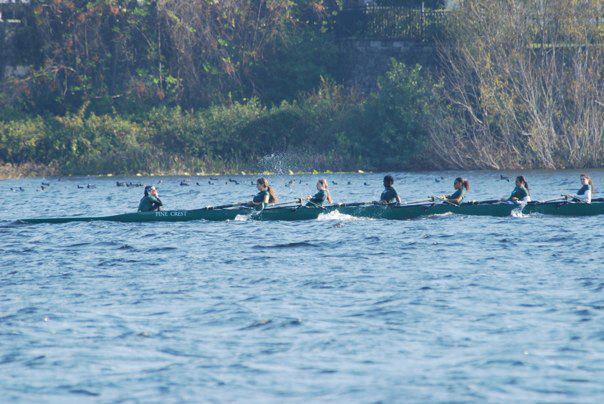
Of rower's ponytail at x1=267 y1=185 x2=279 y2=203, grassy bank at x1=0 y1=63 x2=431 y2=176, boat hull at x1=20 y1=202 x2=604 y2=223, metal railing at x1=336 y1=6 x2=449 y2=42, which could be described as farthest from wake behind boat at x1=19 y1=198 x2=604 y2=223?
metal railing at x1=336 y1=6 x2=449 y2=42

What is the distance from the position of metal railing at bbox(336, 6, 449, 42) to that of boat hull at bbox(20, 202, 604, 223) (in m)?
33.9

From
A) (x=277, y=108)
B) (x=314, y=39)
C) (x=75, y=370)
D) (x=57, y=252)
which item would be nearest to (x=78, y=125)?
(x=277, y=108)

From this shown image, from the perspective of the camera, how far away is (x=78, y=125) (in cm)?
6425

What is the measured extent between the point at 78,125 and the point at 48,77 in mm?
4677

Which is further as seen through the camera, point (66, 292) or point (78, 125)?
point (78, 125)

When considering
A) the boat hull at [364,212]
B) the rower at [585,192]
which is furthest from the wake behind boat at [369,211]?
the rower at [585,192]

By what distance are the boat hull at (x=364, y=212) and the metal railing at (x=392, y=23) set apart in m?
33.9

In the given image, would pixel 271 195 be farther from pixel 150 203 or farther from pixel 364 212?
pixel 150 203

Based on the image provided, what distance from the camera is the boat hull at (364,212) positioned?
3077cm

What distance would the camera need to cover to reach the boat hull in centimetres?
3077

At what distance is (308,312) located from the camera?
60.6ft

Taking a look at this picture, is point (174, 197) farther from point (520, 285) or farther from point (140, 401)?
point (140, 401)

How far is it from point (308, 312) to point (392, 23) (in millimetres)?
50008

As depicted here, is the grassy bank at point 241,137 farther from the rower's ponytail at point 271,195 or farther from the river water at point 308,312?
the river water at point 308,312
